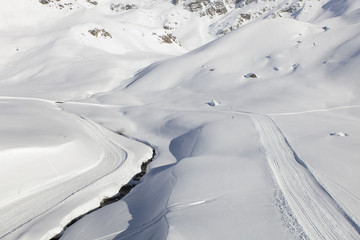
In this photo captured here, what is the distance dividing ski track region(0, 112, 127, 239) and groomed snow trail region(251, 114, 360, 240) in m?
6.27

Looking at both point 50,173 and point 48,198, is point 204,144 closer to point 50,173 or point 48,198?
point 50,173

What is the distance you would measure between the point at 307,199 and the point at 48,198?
291 inches

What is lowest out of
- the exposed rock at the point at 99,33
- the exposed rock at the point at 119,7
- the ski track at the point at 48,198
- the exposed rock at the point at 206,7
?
the exposed rock at the point at 206,7

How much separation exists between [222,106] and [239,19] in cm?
9508

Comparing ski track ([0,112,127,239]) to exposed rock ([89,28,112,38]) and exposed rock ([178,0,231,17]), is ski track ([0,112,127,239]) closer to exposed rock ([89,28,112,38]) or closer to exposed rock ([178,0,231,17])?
exposed rock ([89,28,112,38])

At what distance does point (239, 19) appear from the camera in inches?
4129

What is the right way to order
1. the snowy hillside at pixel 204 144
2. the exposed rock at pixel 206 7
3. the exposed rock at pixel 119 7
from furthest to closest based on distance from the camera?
1. the exposed rock at pixel 206 7
2. the exposed rock at pixel 119 7
3. the snowy hillside at pixel 204 144

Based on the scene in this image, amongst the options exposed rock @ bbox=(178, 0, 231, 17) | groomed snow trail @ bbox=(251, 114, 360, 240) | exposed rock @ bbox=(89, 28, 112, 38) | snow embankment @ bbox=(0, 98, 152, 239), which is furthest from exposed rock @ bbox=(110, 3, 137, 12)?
groomed snow trail @ bbox=(251, 114, 360, 240)

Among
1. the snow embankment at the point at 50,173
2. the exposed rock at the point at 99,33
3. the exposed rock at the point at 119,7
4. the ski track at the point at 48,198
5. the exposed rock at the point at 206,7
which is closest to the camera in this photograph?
the ski track at the point at 48,198

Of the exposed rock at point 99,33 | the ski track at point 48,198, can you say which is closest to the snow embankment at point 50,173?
the ski track at point 48,198

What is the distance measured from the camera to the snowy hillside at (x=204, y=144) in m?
6.18

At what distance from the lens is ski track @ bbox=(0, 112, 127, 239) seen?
6929mm

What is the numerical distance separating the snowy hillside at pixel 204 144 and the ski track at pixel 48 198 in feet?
0.14

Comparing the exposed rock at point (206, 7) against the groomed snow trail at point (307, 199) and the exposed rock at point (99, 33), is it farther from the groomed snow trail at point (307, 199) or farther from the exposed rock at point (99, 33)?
the groomed snow trail at point (307, 199)
